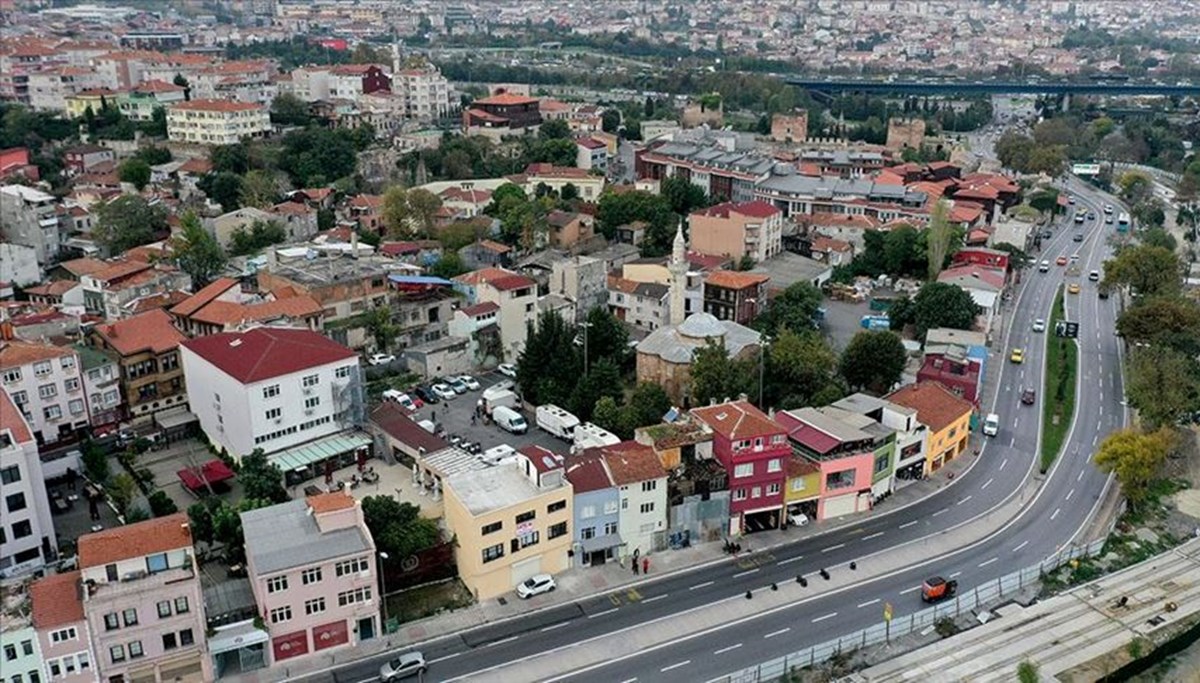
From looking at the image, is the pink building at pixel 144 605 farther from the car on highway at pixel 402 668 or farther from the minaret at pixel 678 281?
the minaret at pixel 678 281

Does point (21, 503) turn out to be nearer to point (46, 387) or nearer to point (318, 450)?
point (46, 387)

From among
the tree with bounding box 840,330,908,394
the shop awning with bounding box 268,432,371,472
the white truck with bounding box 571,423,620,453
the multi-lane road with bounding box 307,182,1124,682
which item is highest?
the tree with bounding box 840,330,908,394

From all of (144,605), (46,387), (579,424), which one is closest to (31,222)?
(46,387)

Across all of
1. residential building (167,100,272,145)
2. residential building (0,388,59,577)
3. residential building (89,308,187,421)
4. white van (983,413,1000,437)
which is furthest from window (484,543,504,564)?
residential building (167,100,272,145)

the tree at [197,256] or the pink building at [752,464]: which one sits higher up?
the tree at [197,256]

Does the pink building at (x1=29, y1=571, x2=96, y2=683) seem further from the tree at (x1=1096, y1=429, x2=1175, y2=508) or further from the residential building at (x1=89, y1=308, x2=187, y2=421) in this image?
the tree at (x1=1096, y1=429, x2=1175, y2=508)

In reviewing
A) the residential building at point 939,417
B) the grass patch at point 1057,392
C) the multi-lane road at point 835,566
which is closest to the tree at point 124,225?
the multi-lane road at point 835,566

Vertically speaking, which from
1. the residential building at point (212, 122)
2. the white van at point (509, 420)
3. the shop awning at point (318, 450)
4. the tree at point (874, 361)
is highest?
the residential building at point (212, 122)
